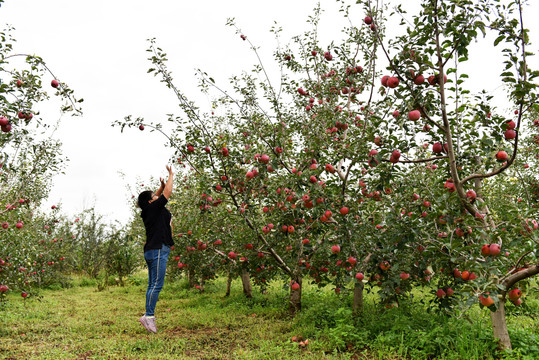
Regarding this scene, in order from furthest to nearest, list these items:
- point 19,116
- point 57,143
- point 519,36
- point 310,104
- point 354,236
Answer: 1. point 57,143
2. point 310,104
3. point 354,236
4. point 19,116
5. point 519,36

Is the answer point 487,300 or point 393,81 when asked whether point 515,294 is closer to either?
point 487,300

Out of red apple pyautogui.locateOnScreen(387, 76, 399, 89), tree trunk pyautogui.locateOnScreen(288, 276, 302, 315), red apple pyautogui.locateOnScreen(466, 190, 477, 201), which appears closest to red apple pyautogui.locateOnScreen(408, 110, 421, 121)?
red apple pyautogui.locateOnScreen(387, 76, 399, 89)

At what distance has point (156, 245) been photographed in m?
4.00

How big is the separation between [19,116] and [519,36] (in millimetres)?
3904

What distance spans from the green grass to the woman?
15.8 inches

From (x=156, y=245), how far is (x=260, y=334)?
5.19ft

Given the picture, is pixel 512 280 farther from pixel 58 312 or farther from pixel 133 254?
pixel 133 254

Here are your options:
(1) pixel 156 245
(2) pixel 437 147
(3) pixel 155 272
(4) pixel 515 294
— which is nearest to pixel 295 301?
(3) pixel 155 272

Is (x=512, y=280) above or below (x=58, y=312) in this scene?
above

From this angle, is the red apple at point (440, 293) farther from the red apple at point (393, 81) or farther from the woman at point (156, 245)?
the woman at point (156, 245)

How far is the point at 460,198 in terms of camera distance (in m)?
2.90

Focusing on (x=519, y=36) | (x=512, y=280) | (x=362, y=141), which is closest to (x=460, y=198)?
(x=512, y=280)

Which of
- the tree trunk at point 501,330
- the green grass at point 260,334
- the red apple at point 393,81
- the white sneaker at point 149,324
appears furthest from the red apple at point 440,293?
the white sneaker at point 149,324

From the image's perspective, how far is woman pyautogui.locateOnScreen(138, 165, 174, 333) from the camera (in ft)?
13.2
